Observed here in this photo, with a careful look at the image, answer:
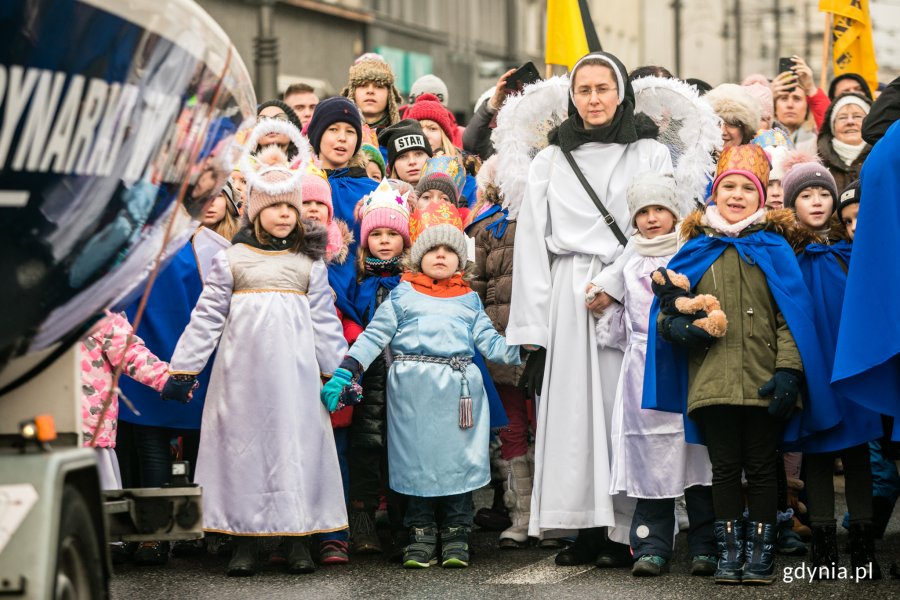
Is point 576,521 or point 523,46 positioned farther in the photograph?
point 523,46

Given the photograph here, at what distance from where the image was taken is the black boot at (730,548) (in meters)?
6.69

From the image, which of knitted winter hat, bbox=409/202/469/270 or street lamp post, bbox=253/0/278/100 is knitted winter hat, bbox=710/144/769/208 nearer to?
knitted winter hat, bbox=409/202/469/270

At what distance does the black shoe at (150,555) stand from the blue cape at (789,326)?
2.36 meters

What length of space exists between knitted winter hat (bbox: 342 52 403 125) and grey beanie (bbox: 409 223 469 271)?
2572 millimetres

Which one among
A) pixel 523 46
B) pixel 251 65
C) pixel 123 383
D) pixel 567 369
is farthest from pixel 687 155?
pixel 523 46

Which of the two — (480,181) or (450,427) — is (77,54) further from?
(480,181)

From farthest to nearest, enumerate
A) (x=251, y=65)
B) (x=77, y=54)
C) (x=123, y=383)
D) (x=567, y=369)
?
(x=251, y=65) → (x=123, y=383) → (x=567, y=369) → (x=77, y=54)

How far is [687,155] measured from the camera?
25.1 feet

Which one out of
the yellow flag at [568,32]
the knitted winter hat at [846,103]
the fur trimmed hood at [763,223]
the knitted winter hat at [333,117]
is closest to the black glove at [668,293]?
the fur trimmed hood at [763,223]

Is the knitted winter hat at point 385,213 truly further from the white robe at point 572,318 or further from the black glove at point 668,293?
the black glove at point 668,293

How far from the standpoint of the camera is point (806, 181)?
7578mm

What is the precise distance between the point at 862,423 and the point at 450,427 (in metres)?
1.84

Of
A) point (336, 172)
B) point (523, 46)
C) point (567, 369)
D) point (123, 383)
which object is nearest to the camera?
point (567, 369)

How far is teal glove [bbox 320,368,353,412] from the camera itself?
721 cm
